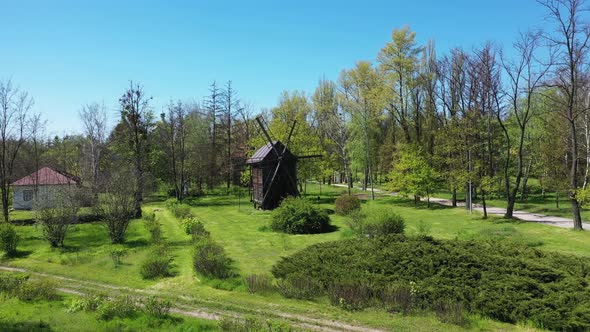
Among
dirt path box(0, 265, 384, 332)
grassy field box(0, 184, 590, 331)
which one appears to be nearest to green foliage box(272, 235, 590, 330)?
grassy field box(0, 184, 590, 331)

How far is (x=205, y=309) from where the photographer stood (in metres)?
11.1

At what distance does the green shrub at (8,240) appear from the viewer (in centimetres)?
1936

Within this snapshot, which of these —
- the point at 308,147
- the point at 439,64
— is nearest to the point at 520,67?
the point at 439,64

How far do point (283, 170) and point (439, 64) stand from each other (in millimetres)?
17150

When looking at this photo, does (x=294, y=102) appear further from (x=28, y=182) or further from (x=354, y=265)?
(x=354, y=265)

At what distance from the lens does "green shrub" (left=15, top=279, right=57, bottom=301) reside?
11680 mm

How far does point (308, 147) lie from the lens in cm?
4428

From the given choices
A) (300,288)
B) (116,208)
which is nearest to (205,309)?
(300,288)

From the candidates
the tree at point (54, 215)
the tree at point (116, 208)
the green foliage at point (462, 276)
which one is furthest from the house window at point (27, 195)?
the green foliage at point (462, 276)

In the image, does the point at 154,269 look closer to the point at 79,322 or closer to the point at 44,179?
the point at 79,322

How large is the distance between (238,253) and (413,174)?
22.6 m

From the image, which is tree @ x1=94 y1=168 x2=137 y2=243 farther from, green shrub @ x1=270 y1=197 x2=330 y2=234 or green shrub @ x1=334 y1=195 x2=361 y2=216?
green shrub @ x1=334 y1=195 x2=361 y2=216

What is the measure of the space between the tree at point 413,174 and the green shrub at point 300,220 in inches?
564

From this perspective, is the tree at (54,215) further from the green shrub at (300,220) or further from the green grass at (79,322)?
the green shrub at (300,220)
